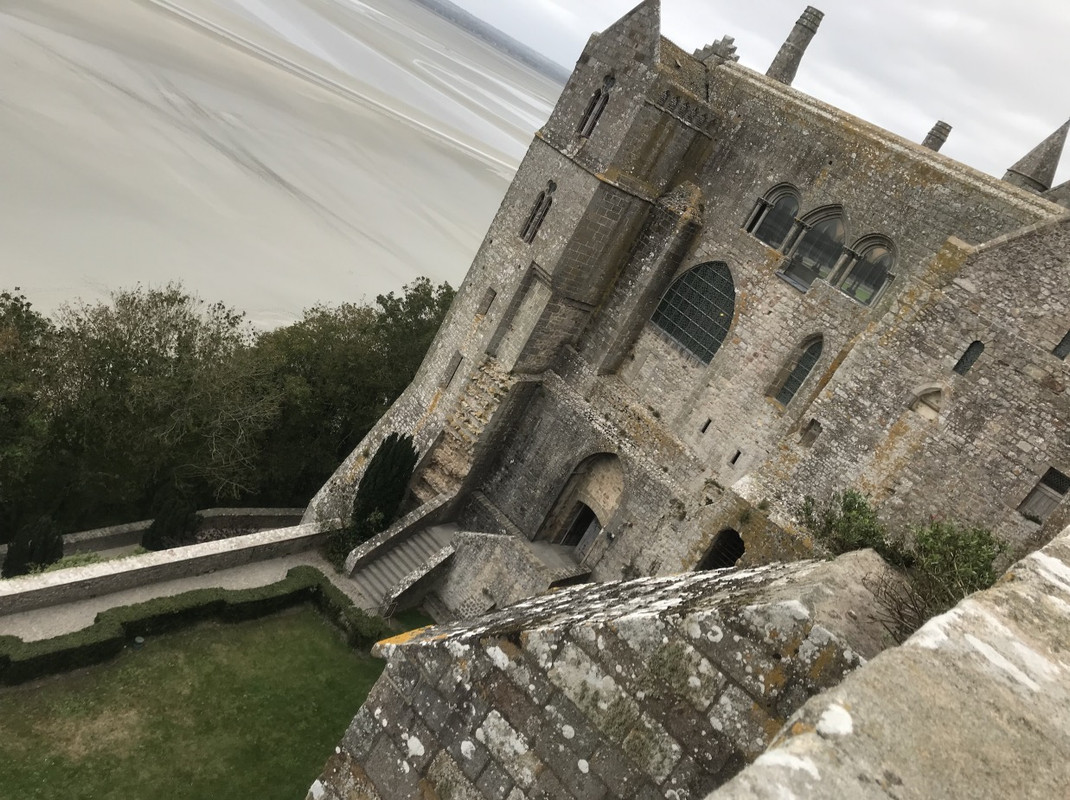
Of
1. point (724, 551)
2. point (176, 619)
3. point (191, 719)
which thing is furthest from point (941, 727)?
point (176, 619)

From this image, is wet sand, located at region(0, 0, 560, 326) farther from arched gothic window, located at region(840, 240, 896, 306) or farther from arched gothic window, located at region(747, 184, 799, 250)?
arched gothic window, located at region(840, 240, 896, 306)

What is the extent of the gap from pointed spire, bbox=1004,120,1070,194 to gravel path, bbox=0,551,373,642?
1747cm

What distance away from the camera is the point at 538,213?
1562 cm

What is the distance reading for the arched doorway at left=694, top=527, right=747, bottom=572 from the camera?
11706mm

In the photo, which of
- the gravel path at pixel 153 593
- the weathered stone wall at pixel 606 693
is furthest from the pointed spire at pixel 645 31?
the gravel path at pixel 153 593

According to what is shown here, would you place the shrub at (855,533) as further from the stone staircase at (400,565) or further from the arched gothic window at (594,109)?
the stone staircase at (400,565)

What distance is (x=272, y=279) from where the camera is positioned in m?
30.1

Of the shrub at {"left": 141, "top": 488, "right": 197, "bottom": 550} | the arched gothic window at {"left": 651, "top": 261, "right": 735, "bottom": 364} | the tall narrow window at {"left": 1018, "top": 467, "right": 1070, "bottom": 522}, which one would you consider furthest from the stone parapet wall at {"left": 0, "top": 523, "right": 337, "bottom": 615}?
the tall narrow window at {"left": 1018, "top": 467, "right": 1070, "bottom": 522}

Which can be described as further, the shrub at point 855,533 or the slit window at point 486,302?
the slit window at point 486,302

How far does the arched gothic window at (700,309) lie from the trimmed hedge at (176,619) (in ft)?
29.6

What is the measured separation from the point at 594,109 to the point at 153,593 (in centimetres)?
1328

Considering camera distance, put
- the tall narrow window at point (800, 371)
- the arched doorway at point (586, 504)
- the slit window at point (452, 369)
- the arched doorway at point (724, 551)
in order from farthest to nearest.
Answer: the slit window at point (452, 369)
the arched doorway at point (586, 504)
the tall narrow window at point (800, 371)
the arched doorway at point (724, 551)

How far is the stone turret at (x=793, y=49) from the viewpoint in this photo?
16109mm

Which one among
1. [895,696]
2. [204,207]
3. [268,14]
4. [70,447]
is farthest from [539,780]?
[268,14]
